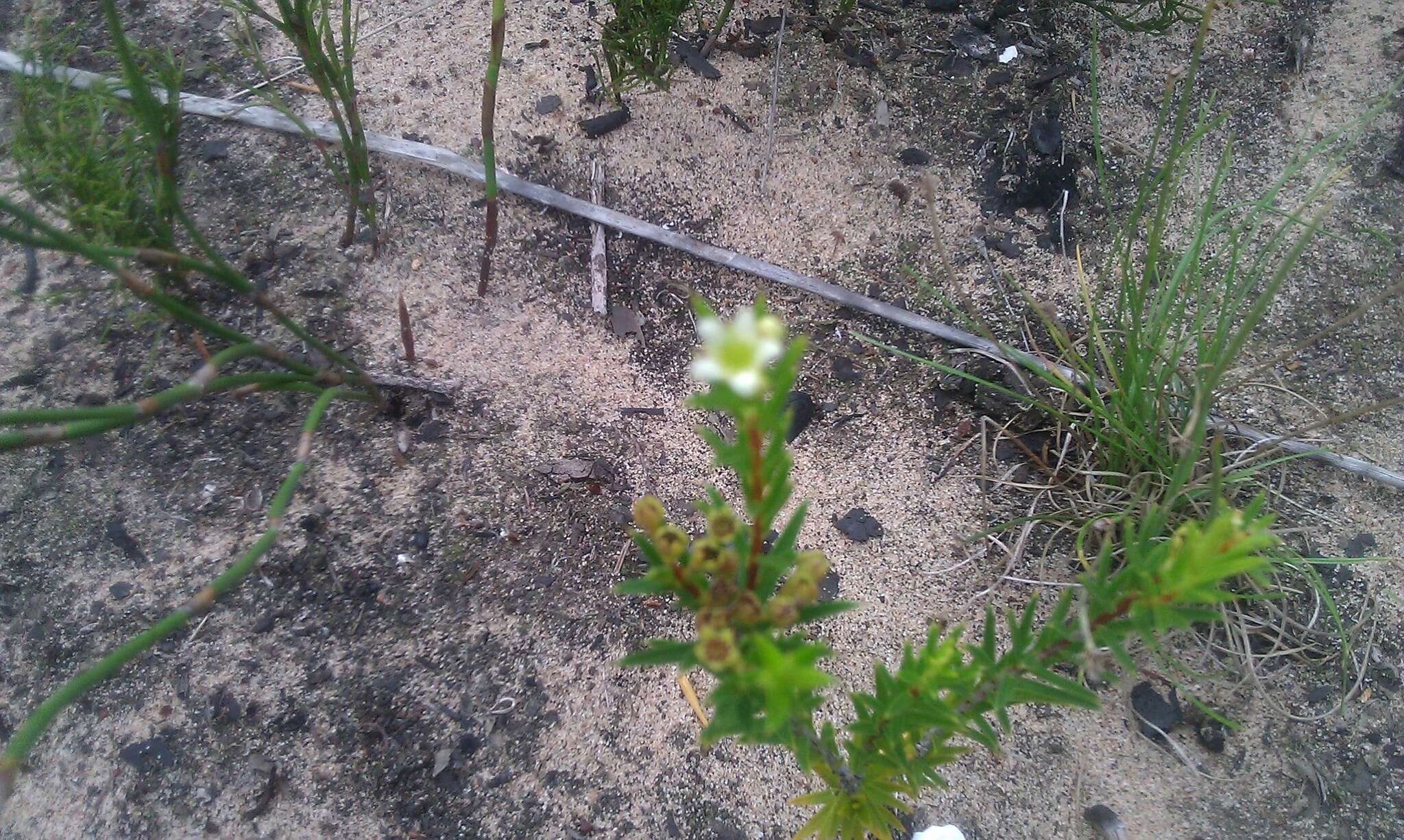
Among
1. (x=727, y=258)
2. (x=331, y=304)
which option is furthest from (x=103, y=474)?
(x=727, y=258)

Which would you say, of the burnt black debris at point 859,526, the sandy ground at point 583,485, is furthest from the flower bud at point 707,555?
the burnt black debris at point 859,526

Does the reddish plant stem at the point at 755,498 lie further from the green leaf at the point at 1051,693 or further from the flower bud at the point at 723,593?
the green leaf at the point at 1051,693

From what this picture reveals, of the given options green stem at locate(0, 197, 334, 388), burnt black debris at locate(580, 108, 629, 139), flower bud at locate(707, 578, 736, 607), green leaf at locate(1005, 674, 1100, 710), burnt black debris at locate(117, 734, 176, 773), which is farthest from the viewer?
burnt black debris at locate(580, 108, 629, 139)

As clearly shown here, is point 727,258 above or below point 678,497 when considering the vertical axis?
above

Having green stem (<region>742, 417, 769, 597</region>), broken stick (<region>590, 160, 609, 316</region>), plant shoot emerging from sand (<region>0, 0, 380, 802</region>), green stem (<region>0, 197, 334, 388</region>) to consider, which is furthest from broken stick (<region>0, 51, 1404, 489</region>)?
green stem (<region>742, 417, 769, 597</region>)

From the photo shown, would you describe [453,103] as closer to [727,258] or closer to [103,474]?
[727,258]

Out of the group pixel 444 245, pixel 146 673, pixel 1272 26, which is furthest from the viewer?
pixel 1272 26

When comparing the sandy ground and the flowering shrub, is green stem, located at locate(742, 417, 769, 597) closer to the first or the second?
the flowering shrub
